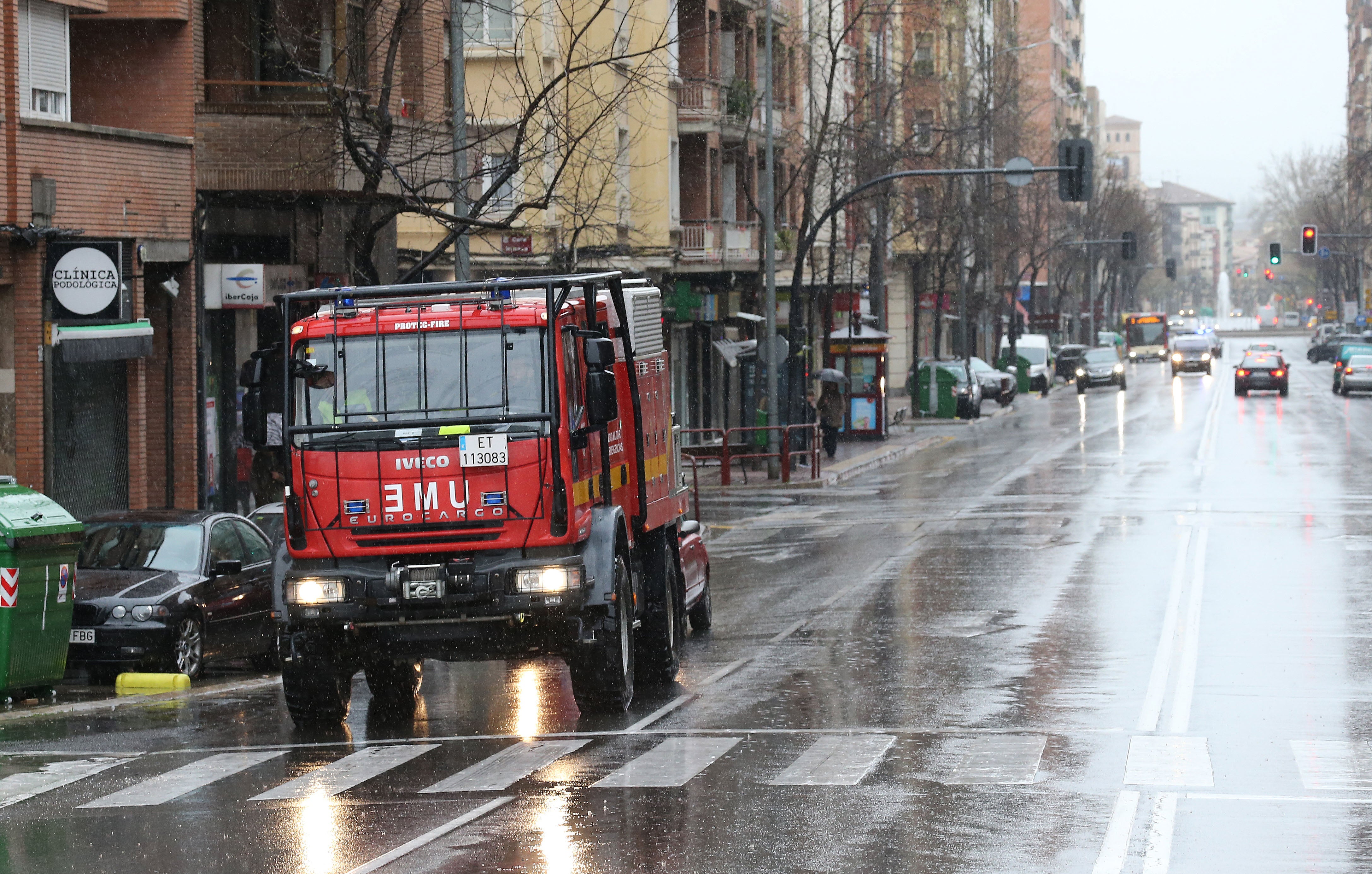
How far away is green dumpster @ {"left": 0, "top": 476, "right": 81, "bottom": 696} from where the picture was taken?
581 inches

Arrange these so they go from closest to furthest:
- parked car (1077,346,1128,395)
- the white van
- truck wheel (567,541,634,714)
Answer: truck wheel (567,541,634,714), parked car (1077,346,1128,395), the white van

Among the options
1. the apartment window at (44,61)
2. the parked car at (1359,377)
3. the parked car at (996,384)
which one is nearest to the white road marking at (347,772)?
the apartment window at (44,61)

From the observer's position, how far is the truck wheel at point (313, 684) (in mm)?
13258

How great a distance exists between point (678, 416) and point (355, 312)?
36935 mm

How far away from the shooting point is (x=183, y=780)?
1139 cm

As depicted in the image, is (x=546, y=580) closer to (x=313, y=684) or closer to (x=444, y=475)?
(x=444, y=475)

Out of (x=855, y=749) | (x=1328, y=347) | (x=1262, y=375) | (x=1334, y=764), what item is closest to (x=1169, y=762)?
(x=1334, y=764)

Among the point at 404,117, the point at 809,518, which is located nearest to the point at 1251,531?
the point at 809,518

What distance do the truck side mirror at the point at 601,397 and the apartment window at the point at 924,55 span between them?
142ft

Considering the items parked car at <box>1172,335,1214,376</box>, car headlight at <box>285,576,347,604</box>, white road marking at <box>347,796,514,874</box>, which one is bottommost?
white road marking at <box>347,796,514,874</box>

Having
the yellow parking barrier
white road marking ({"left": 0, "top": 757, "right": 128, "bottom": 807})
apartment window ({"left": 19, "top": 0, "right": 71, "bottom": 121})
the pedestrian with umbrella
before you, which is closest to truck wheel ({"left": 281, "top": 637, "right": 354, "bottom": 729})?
white road marking ({"left": 0, "top": 757, "right": 128, "bottom": 807})

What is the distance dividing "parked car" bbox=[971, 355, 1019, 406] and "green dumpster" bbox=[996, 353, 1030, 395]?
9.99m

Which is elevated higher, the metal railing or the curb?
the metal railing

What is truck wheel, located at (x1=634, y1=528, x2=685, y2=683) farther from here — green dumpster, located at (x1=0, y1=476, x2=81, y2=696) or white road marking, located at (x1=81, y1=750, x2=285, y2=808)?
green dumpster, located at (x1=0, y1=476, x2=81, y2=696)
